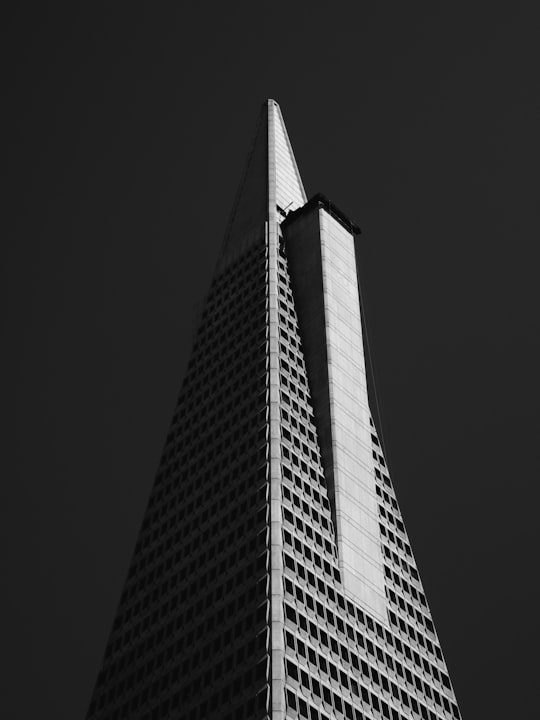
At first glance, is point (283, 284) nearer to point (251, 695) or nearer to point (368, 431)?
point (368, 431)

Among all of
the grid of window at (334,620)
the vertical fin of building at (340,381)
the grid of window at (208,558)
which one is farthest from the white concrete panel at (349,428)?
the grid of window at (208,558)

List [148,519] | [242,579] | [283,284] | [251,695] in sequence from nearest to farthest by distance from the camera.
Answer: [251,695] → [242,579] → [148,519] → [283,284]

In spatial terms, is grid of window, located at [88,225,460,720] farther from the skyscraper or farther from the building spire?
the building spire

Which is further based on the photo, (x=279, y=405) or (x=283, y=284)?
(x=283, y=284)

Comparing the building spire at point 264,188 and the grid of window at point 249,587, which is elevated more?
the building spire at point 264,188

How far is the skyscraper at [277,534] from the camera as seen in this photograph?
9512cm

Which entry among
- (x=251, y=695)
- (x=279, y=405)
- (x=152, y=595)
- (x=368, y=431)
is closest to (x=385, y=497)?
(x=368, y=431)

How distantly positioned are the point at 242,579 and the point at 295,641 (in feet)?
25.1

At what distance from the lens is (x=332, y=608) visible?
330 ft

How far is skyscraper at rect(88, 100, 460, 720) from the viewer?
95125mm

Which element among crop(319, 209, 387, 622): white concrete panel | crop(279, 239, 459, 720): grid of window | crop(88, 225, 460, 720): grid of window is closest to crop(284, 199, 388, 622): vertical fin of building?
crop(319, 209, 387, 622): white concrete panel

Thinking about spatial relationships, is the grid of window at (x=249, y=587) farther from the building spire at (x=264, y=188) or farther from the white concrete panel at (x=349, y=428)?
the building spire at (x=264, y=188)

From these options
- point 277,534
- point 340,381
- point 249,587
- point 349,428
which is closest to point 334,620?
point 249,587

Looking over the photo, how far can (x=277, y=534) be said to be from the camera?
329 feet
